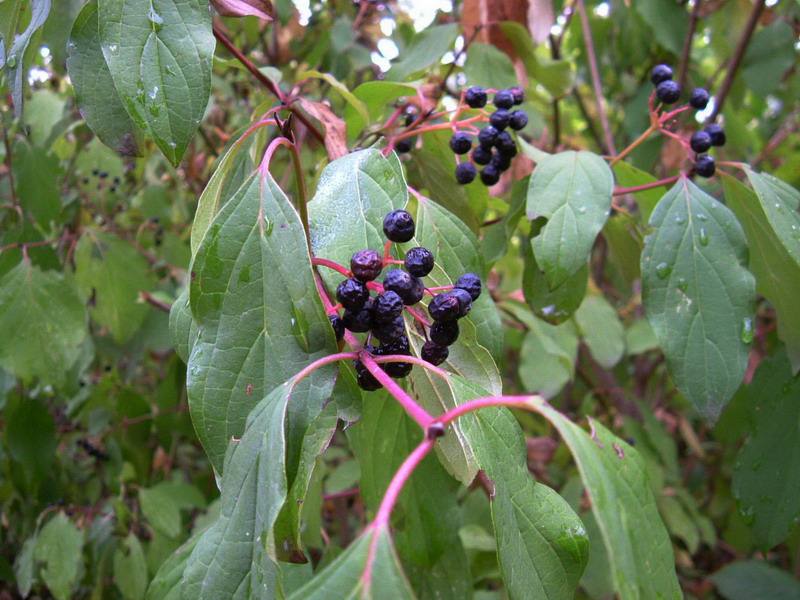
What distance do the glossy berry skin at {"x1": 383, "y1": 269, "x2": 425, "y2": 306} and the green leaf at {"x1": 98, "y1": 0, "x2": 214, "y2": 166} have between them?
0.37m

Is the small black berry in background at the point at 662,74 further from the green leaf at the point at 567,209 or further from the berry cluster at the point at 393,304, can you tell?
the berry cluster at the point at 393,304

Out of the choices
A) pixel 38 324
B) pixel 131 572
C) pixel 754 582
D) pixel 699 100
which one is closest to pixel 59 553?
pixel 131 572

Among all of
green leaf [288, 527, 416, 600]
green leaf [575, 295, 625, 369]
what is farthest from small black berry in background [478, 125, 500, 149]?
green leaf [575, 295, 625, 369]

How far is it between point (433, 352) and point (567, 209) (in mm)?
533

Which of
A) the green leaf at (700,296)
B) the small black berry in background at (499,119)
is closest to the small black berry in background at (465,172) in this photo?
the small black berry in background at (499,119)

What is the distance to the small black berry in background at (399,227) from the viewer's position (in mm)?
897

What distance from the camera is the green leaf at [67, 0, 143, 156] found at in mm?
1116

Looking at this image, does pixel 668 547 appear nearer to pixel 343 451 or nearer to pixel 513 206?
pixel 513 206

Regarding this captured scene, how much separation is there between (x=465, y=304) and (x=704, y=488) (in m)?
4.02

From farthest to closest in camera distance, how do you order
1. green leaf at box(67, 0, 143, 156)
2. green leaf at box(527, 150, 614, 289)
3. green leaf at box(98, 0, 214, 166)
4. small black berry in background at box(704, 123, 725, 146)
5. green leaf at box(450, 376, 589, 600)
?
small black berry in background at box(704, 123, 725, 146) < green leaf at box(527, 150, 614, 289) < green leaf at box(67, 0, 143, 156) < green leaf at box(98, 0, 214, 166) < green leaf at box(450, 376, 589, 600)

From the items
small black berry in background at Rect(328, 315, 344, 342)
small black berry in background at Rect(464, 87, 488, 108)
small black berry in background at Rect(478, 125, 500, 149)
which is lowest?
small black berry in background at Rect(328, 315, 344, 342)

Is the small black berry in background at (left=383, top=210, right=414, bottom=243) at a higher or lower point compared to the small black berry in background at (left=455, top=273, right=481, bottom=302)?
higher

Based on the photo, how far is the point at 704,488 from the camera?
13.7 feet

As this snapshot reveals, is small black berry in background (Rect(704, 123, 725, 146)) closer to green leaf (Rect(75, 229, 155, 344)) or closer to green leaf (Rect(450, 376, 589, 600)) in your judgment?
green leaf (Rect(450, 376, 589, 600))
